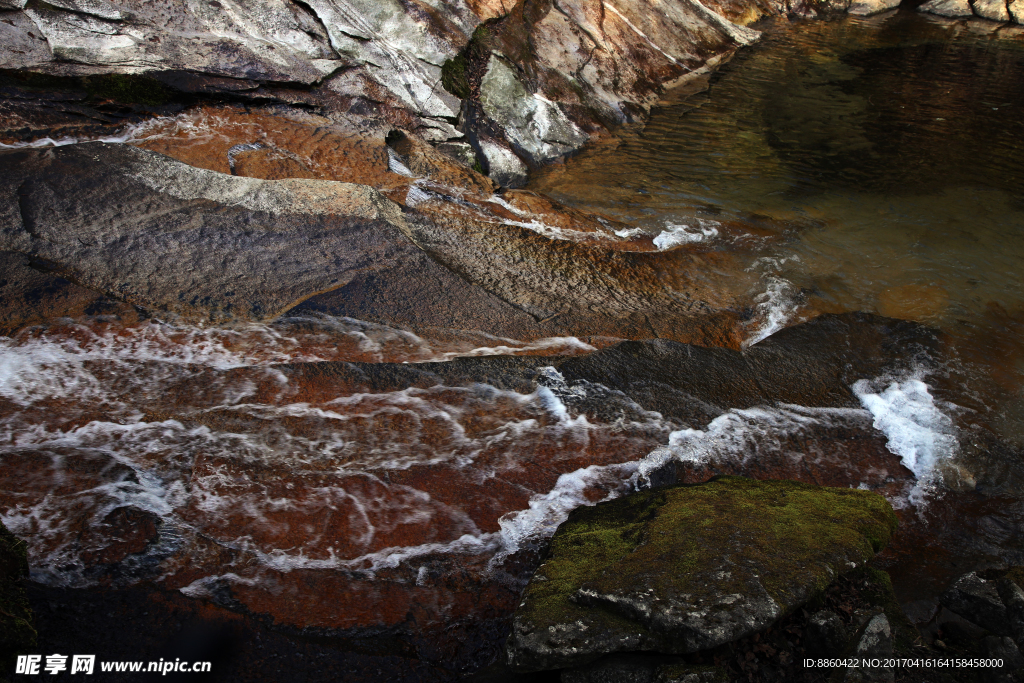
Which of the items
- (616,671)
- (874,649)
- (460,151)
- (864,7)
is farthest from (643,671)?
(864,7)

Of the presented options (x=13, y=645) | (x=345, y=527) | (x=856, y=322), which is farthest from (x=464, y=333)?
(x=856, y=322)

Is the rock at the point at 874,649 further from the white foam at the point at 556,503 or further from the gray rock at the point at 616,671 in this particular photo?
the white foam at the point at 556,503

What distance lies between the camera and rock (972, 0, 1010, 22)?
862 inches

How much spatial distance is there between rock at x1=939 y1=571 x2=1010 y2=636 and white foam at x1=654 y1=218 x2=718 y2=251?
466 cm

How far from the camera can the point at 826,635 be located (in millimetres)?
3059

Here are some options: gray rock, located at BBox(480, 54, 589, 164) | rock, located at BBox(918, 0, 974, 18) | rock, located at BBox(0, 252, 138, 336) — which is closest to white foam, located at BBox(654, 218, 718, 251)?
gray rock, located at BBox(480, 54, 589, 164)

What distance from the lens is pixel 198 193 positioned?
622 cm

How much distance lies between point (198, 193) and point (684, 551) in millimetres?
5564

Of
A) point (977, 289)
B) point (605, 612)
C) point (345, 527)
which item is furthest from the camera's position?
point (977, 289)

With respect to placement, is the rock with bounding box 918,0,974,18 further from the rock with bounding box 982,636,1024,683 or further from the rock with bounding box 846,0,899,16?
the rock with bounding box 982,636,1024,683

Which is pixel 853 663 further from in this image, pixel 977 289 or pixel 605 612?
pixel 977 289

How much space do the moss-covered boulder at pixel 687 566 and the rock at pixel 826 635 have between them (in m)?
0.14

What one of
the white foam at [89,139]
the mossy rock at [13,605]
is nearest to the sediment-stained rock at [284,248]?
the white foam at [89,139]

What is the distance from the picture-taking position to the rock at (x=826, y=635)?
3.03 metres
